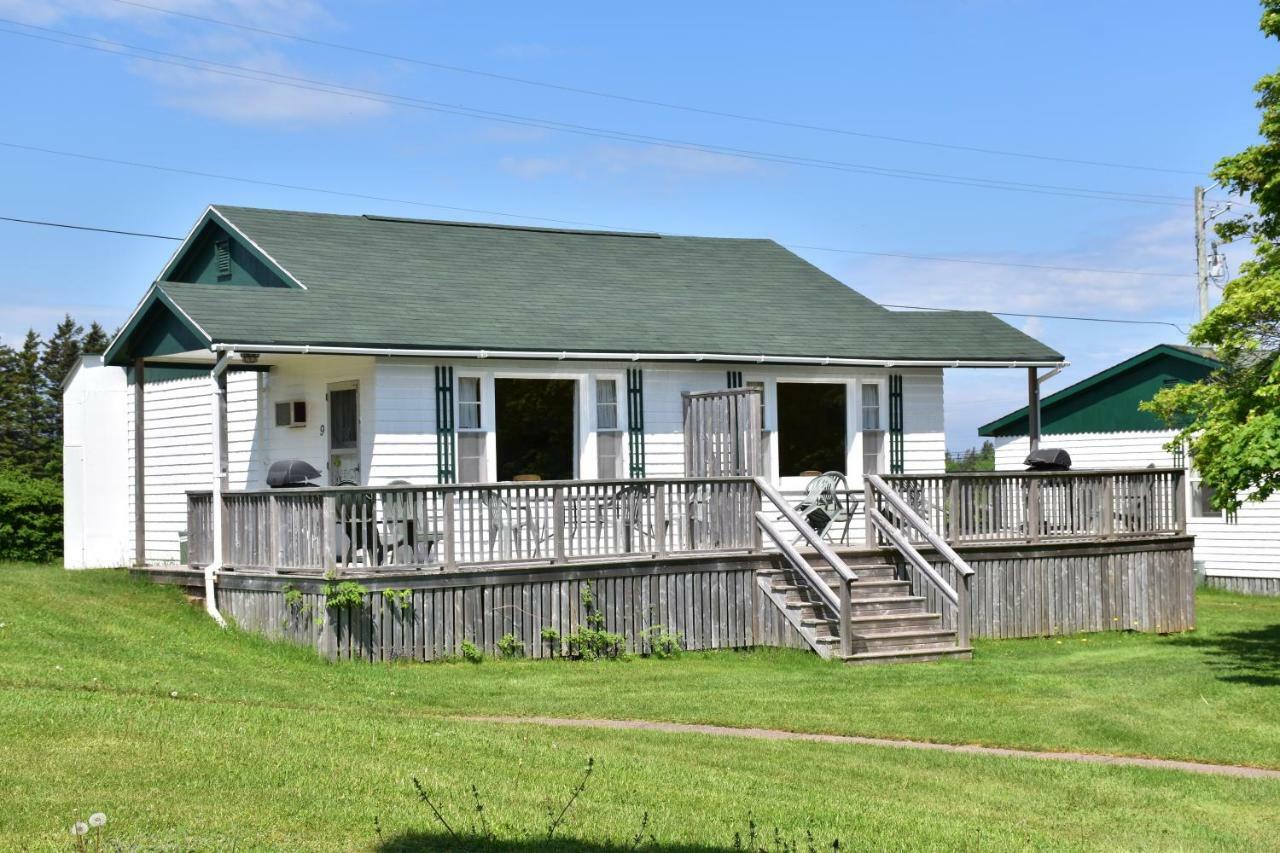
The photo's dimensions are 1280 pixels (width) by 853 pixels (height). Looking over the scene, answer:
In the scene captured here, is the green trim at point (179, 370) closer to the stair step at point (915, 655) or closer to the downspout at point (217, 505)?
the downspout at point (217, 505)

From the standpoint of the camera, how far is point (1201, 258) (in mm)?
39594

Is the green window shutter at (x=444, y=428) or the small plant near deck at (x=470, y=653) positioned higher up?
the green window shutter at (x=444, y=428)

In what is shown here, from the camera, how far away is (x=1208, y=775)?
1140cm

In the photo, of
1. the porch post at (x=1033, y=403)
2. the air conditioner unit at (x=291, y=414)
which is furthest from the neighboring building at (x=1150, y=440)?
the air conditioner unit at (x=291, y=414)

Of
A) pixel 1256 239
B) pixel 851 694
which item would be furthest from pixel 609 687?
pixel 1256 239

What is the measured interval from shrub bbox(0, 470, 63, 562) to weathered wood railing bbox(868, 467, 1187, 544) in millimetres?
14101

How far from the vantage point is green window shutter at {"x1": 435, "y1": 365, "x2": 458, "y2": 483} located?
1956cm

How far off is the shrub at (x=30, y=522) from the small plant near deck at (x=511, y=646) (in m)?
11.9

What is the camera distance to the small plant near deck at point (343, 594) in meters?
16.2

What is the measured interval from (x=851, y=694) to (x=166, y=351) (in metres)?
10.2

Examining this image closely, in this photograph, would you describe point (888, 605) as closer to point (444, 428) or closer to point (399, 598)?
point (399, 598)

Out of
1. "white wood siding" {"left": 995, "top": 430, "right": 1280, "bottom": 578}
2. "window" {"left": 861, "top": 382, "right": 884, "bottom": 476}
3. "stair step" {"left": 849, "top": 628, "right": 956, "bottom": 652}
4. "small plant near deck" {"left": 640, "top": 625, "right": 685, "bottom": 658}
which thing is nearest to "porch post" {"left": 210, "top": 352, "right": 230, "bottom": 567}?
"small plant near deck" {"left": 640, "top": 625, "right": 685, "bottom": 658}

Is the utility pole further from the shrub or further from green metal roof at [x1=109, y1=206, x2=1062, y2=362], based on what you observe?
the shrub

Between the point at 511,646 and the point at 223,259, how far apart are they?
8.58 metres
